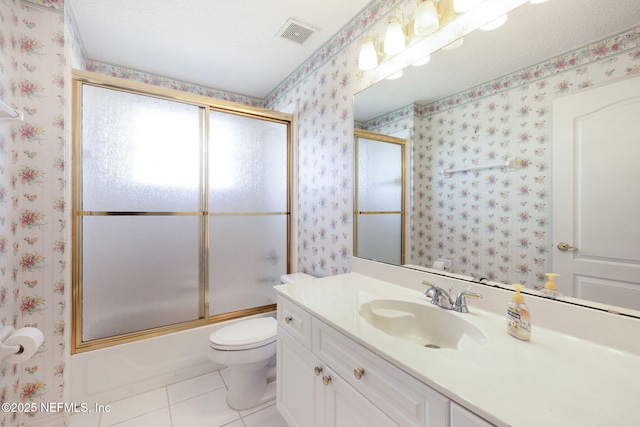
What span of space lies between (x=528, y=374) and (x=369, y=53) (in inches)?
61.7

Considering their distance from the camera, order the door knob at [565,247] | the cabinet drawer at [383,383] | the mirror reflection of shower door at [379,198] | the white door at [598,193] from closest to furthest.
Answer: the cabinet drawer at [383,383] < the white door at [598,193] < the door knob at [565,247] < the mirror reflection of shower door at [379,198]

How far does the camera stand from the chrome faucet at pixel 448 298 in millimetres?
1025

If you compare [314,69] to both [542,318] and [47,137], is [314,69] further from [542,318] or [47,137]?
[542,318]

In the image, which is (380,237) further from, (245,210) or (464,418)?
(245,210)

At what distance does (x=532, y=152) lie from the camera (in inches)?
37.1

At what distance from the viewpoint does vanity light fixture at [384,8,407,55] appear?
1340 mm

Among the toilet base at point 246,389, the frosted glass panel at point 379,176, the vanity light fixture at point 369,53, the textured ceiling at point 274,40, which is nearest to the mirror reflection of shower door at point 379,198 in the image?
the frosted glass panel at point 379,176

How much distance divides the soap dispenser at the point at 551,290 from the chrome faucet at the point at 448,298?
0.20 metres

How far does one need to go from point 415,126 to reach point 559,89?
560 millimetres

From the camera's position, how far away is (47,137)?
4.79ft

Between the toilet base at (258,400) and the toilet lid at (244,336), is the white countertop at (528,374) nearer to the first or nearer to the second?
the toilet lid at (244,336)

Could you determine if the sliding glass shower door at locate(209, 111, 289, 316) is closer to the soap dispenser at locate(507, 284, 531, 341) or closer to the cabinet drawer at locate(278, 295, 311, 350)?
the cabinet drawer at locate(278, 295, 311, 350)

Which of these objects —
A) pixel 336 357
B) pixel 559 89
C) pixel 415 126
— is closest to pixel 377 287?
pixel 336 357

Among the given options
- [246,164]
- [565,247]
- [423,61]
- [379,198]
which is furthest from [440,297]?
[246,164]
